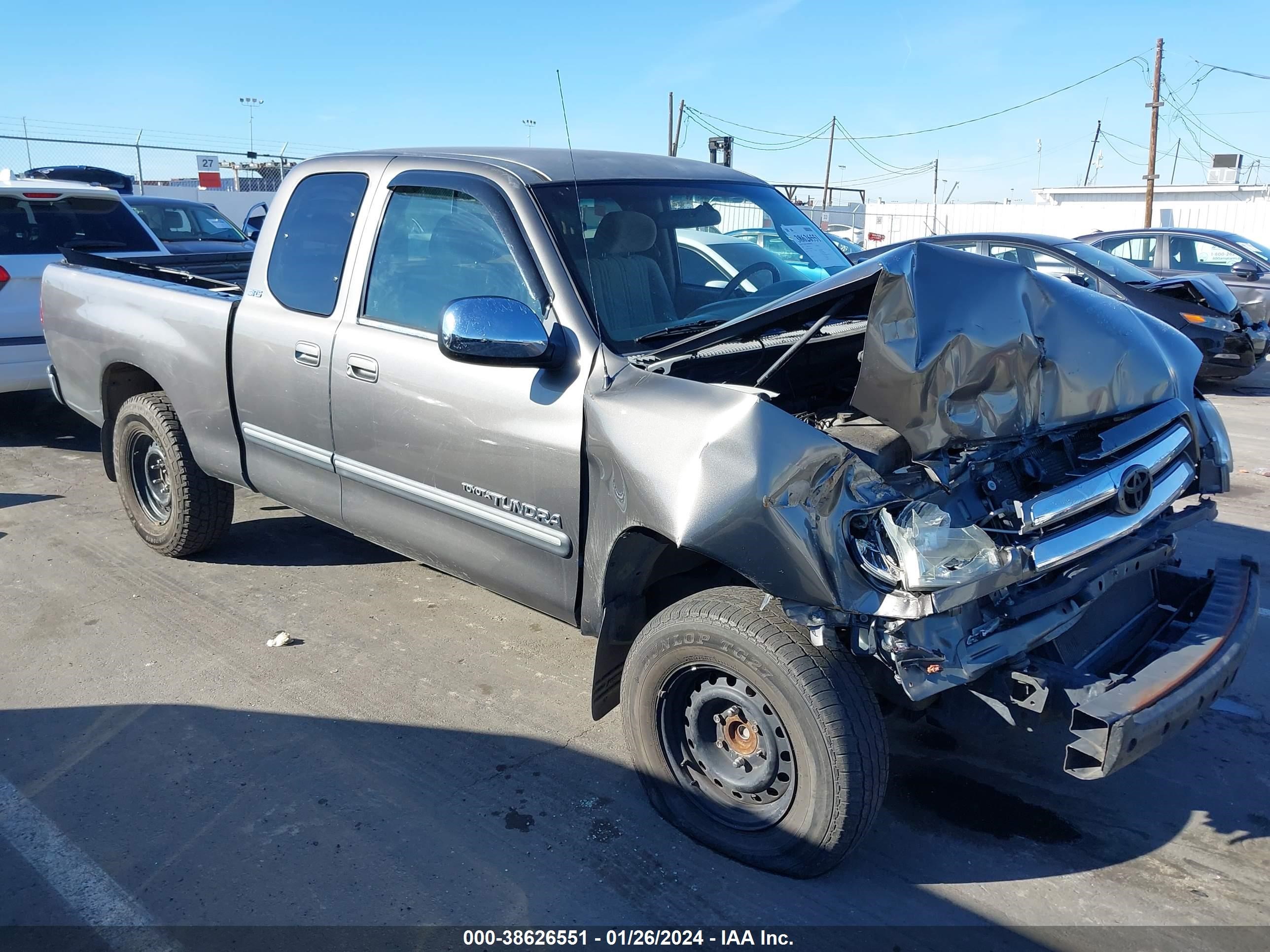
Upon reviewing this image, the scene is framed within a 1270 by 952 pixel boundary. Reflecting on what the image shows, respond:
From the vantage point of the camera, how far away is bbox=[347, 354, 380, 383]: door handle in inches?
148

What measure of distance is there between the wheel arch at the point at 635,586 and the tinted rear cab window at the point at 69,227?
6236mm

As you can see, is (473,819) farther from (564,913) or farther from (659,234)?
(659,234)

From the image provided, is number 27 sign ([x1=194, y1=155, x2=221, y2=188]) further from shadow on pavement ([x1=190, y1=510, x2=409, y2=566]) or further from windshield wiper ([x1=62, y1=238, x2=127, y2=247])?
shadow on pavement ([x1=190, y1=510, x2=409, y2=566])

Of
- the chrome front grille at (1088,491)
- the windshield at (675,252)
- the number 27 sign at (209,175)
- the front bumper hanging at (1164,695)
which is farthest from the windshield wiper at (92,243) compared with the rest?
the number 27 sign at (209,175)

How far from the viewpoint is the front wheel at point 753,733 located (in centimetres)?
263

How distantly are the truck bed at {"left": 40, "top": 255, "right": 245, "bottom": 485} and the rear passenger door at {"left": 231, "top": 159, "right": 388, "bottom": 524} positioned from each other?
162mm

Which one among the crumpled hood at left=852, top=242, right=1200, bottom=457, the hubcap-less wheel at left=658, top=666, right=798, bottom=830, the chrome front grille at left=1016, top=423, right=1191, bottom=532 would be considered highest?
the crumpled hood at left=852, top=242, right=1200, bottom=457

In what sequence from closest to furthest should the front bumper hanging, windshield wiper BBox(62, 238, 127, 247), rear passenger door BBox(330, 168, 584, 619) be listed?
the front bumper hanging → rear passenger door BBox(330, 168, 584, 619) → windshield wiper BBox(62, 238, 127, 247)

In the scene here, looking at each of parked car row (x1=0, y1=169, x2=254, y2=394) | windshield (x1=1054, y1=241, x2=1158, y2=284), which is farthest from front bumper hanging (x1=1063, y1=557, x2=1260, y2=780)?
windshield (x1=1054, y1=241, x2=1158, y2=284)

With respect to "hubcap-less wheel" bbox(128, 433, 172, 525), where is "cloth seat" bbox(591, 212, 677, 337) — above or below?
above

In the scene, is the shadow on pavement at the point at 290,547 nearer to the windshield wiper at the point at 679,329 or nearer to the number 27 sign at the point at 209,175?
the windshield wiper at the point at 679,329

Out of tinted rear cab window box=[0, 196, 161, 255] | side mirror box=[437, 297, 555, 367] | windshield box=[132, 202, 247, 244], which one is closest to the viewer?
side mirror box=[437, 297, 555, 367]

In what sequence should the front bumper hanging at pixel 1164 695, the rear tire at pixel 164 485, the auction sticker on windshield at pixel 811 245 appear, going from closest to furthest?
1. the front bumper hanging at pixel 1164 695
2. the auction sticker on windshield at pixel 811 245
3. the rear tire at pixel 164 485

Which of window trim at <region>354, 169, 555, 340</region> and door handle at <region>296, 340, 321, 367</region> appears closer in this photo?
window trim at <region>354, 169, 555, 340</region>
